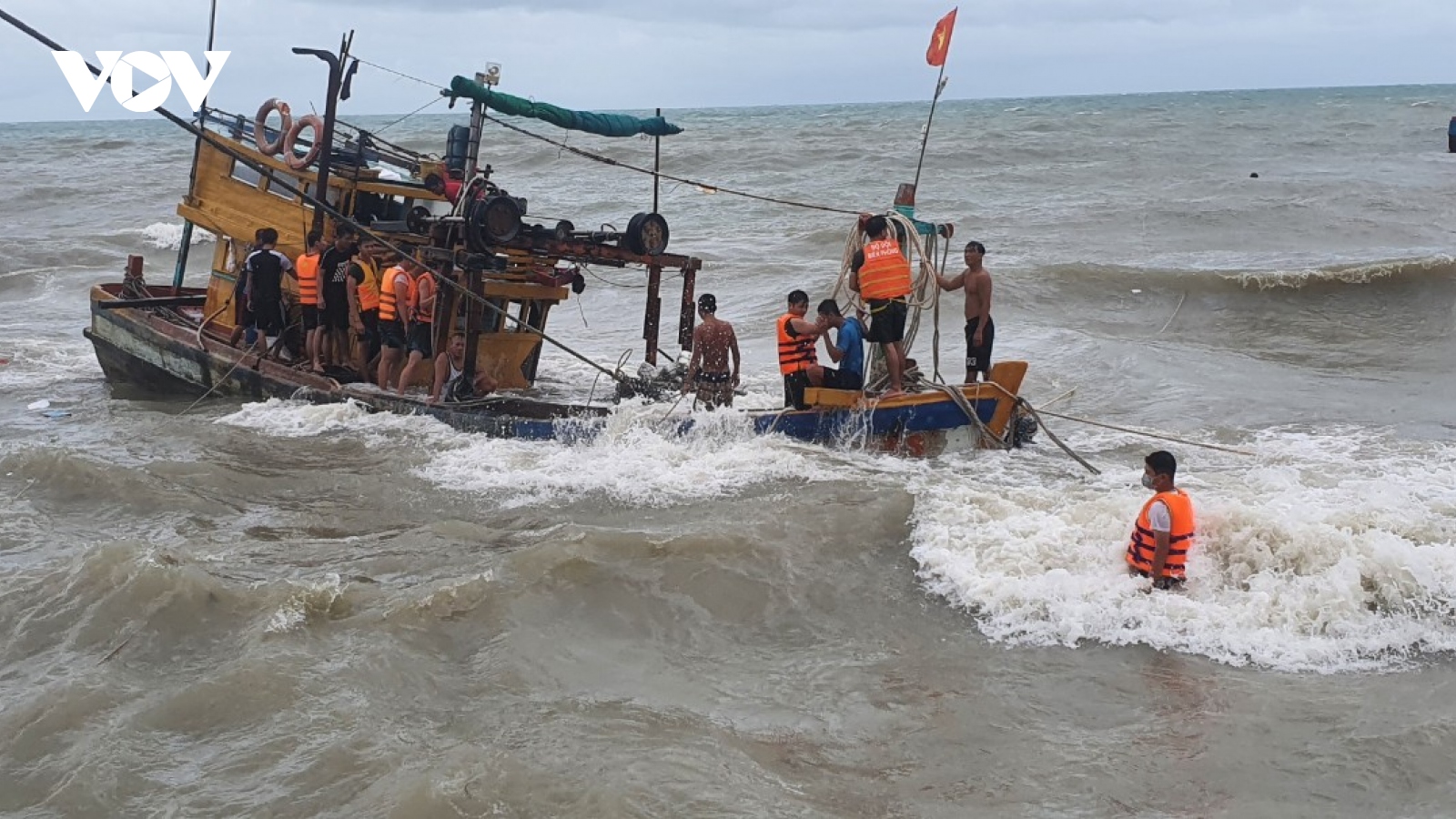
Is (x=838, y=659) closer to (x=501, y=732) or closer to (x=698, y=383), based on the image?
(x=501, y=732)

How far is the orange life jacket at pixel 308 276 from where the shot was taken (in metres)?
13.0

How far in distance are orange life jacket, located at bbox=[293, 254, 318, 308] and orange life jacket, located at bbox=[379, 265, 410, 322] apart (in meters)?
0.96

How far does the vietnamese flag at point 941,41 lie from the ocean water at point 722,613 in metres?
3.30

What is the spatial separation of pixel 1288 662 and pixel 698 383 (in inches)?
229

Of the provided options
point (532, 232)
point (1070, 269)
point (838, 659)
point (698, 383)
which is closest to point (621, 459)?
point (698, 383)

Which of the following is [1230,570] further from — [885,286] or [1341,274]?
[1341,274]

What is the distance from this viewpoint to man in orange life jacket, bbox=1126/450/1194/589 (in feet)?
25.0

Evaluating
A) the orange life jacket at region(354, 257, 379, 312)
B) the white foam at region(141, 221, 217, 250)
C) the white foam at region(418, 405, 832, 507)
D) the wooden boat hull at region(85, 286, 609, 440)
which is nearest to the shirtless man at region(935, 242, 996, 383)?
the white foam at region(418, 405, 832, 507)

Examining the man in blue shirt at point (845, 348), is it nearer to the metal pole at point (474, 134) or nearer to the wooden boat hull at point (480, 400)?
the wooden boat hull at point (480, 400)

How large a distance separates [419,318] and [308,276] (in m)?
1.52

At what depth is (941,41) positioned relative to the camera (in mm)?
10984

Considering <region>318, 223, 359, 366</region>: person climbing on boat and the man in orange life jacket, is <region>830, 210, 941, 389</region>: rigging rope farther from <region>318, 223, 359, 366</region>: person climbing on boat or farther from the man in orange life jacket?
<region>318, 223, 359, 366</region>: person climbing on boat

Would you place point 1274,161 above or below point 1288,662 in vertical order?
above

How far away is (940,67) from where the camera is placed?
1094cm
